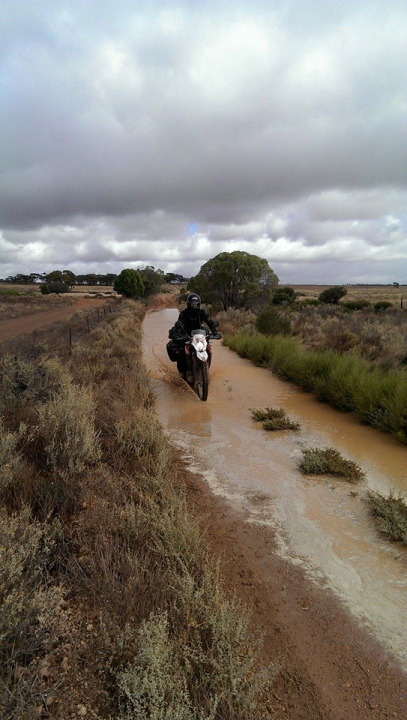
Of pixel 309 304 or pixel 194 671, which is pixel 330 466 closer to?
pixel 194 671

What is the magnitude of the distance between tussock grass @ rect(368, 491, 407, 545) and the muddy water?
9 centimetres

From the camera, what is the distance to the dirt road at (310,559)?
2.18 meters

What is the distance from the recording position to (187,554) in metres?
2.82

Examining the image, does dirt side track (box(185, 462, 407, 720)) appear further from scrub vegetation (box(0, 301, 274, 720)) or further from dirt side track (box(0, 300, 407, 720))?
scrub vegetation (box(0, 301, 274, 720))

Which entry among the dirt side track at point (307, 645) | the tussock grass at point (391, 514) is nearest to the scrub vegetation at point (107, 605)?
the dirt side track at point (307, 645)

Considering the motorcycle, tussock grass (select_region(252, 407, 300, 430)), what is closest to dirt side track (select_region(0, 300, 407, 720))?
tussock grass (select_region(252, 407, 300, 430))

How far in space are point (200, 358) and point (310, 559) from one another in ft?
15.6

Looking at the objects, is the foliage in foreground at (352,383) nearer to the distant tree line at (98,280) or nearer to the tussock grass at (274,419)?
the tussock grass at (274,419)

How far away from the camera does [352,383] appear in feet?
24.0

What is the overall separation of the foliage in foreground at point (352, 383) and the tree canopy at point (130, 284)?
51.7m

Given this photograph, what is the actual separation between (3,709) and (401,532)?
10.7 feet

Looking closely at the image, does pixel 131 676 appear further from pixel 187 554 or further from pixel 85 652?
pixel 187 554

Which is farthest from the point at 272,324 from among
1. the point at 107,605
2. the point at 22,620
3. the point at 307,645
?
the point at 22,620

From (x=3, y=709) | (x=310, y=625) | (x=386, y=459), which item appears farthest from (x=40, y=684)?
(x=386, y=459)
